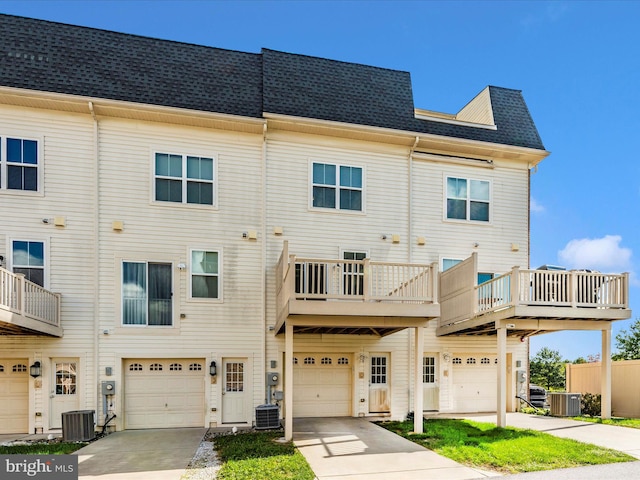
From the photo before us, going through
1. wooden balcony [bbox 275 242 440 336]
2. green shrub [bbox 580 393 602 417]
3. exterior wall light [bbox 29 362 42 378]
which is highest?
wooden balcony [bbox 275 242 440 336]

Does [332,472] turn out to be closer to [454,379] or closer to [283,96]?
[454,379]

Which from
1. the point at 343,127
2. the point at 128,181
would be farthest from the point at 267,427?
the point at 343,127

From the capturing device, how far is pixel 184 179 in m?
11.2

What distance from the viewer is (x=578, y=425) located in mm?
10461

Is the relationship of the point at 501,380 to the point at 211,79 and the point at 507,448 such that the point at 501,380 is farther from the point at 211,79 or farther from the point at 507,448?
the point at 211,79

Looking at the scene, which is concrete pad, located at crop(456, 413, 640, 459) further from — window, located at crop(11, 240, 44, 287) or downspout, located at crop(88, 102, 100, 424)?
window, located at crop(11, 240, 44, 287)

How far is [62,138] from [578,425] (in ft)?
46.8

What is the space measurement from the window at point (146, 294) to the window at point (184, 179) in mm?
1787

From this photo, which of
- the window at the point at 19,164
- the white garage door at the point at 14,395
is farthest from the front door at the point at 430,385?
the window at the point at 19,164

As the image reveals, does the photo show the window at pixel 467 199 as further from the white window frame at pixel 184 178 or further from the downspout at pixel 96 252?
the downspout at pixel 96 252

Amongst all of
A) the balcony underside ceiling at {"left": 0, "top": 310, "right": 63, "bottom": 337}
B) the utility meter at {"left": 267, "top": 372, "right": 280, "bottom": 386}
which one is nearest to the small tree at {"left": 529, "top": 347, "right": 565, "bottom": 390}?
the utility meter at {"left": 267, "top": 372, "right": 280, "bottom": 386}

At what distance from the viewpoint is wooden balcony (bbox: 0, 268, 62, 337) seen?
814 centimetres

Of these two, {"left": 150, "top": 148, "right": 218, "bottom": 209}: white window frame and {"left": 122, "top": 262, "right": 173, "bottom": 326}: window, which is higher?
{"left": 150, "top": 148, "right": 218, "bottom": 209}: white window frame

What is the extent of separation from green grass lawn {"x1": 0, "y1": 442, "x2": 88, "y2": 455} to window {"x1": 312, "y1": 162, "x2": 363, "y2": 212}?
7.69m
